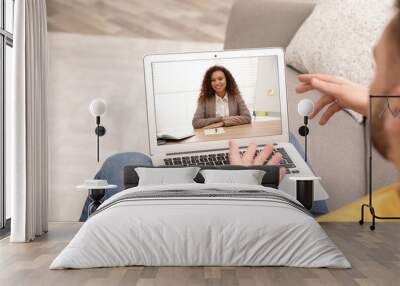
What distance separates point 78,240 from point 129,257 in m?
0.33

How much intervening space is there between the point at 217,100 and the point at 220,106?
0.07 m

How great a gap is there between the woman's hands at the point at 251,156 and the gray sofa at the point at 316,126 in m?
0.38

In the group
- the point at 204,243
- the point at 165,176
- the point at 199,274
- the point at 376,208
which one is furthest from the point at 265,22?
the point at 199,274

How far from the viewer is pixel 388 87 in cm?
552

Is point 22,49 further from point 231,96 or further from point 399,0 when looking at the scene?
point 399,0

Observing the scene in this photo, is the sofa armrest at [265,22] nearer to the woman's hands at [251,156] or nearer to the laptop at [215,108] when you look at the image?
the laptop at [215,108]

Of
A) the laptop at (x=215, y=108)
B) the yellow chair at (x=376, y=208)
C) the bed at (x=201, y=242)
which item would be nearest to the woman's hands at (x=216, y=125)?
the laptop at (x=215, y=108)

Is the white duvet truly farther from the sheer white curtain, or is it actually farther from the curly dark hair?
the curly dark hair

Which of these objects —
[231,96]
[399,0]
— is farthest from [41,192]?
[399,0]

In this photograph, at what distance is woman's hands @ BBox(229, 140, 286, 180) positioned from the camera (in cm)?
566

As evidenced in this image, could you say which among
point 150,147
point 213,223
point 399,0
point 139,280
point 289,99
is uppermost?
point 399,0

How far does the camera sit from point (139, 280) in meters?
A: 3.33

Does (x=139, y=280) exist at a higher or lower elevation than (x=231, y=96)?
lower

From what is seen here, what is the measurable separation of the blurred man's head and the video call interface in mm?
914
